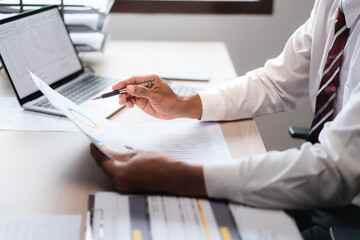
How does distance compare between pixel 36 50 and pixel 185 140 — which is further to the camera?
pixel 36 50

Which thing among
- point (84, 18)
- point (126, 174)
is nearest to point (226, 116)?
point (126, 174)

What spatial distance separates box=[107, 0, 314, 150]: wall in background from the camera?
1862 mm

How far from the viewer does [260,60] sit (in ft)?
6.42

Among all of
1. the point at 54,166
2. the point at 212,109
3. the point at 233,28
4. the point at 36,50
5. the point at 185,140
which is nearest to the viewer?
the point at 54,166

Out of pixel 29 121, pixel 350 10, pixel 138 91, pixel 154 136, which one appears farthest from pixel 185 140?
pixel 350 10

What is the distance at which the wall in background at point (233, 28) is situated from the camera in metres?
1.86

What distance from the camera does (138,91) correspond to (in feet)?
3.18

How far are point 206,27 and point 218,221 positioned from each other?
1.40 metres

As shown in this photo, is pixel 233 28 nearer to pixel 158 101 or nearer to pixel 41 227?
pixel 158 101

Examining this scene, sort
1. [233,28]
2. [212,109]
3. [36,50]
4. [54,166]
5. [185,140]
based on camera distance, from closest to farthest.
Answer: [54,166], [185,140], [212,109], [36,50], [233,28]

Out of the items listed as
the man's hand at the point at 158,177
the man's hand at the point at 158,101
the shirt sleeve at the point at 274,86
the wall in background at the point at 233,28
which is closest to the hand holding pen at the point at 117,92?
the man's hand at the point at 158,101

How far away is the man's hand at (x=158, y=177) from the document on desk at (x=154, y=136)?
0.24 ft

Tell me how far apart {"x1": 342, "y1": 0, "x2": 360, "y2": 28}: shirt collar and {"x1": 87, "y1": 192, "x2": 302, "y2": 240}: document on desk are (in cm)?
53

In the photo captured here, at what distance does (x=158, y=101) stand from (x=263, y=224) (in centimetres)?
45
